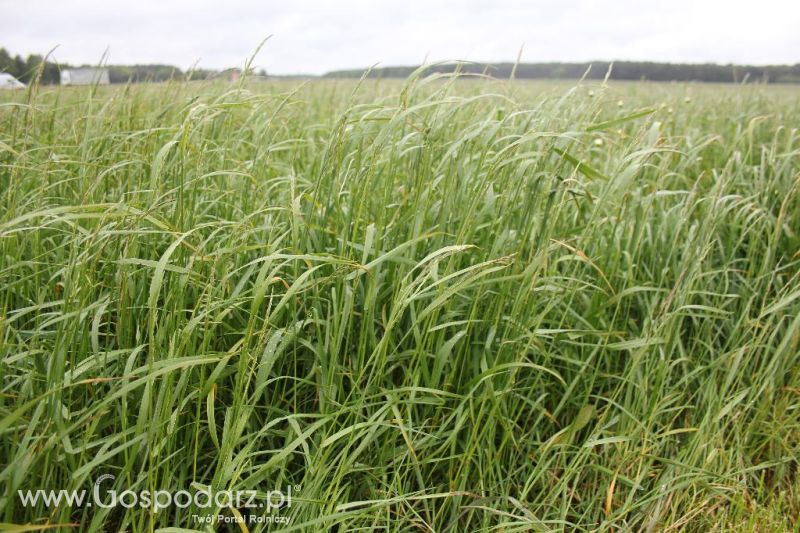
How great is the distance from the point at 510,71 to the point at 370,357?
144 cm

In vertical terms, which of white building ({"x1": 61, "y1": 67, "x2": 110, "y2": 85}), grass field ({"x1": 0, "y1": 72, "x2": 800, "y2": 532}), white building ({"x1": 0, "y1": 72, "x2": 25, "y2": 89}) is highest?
white building ({"x1": 61, "y1": 67, "x2": 110, "y2": 85})

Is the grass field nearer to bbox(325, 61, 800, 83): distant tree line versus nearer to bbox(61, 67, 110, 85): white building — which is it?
bbox(61, 67, 110, 85): white building

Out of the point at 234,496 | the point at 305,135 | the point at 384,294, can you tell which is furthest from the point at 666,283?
the point at 305,135

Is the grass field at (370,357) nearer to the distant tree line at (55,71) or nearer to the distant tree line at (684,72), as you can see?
the distant tree line at (55,71)

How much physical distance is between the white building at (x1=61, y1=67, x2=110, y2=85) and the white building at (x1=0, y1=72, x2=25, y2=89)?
21 cm

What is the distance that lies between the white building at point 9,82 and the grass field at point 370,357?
132mm

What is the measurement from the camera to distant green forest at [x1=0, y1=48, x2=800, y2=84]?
202 cm

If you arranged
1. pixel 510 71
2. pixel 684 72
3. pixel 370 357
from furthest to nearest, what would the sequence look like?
pixel 684 72, pixel 510 71, pixel 370 357

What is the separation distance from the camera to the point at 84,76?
2.53 meters

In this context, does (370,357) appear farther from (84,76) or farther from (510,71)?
(84,76)

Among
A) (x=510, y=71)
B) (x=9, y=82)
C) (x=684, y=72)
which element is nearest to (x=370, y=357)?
(x=510, y=71)

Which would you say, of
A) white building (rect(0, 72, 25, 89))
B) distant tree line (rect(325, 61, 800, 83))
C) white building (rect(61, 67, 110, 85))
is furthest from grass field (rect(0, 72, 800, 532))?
distant tree line (rect(325, 61, 800, 83))

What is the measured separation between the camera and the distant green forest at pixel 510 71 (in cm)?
202

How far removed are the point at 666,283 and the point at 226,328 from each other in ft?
5.30
